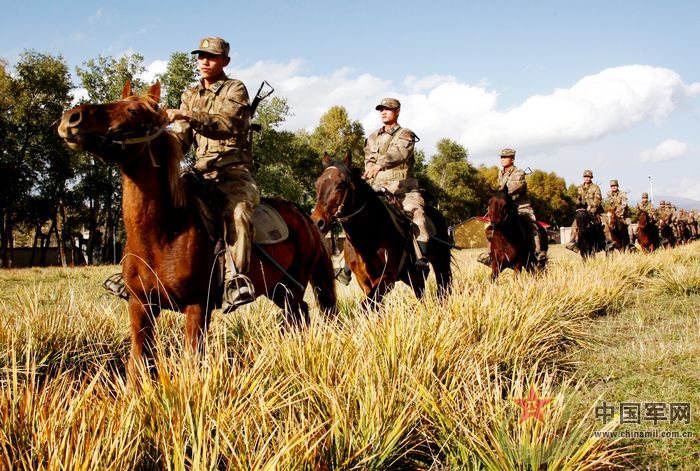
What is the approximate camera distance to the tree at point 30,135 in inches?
1368

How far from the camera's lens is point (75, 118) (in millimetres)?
3818

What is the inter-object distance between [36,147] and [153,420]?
1541 inches

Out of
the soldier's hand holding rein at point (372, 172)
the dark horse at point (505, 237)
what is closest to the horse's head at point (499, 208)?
the dark horse at point (505, 237)

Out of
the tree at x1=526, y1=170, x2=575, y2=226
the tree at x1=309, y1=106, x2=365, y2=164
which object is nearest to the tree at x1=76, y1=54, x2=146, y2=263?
the tree at x1=309, y1=106, x2=365, y2=164

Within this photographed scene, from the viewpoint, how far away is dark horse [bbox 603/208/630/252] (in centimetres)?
2014

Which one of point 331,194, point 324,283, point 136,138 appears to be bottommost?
point 324,283

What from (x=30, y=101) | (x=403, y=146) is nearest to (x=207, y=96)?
(x=403, y=146)

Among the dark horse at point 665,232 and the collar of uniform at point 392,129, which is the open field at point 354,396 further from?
the dark horse at point 665,232

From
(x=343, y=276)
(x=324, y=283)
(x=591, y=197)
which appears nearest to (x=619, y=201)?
(x=591, y=197)

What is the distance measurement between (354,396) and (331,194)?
11.6ft

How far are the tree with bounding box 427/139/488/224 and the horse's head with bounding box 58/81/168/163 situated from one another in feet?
215

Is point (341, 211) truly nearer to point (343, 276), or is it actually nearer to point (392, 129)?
point (343, 276)

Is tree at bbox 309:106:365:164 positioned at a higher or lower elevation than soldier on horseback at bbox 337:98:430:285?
higher

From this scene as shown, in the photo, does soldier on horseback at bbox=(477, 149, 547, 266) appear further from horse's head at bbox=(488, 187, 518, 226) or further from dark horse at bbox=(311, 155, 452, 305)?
dark horse at bbox=(311, 155, 452, 305)
